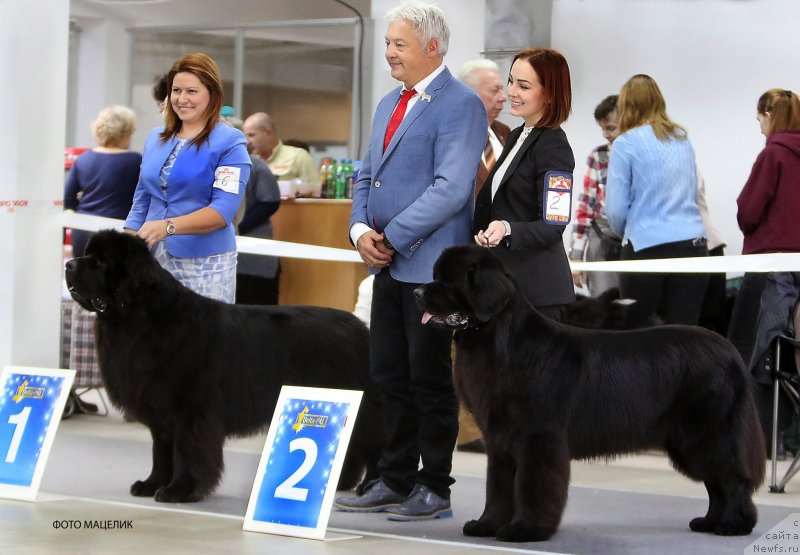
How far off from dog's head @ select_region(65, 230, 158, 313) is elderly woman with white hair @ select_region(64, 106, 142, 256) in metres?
2.83

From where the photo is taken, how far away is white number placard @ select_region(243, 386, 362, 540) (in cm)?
375

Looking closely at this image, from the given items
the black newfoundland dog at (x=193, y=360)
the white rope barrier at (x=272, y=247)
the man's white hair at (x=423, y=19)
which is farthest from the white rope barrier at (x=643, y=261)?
the man's white hair at (x=423, y=19)

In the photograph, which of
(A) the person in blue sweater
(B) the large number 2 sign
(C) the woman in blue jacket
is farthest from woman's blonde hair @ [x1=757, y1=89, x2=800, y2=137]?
(B) the large number 2 sign

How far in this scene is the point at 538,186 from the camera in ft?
12.7

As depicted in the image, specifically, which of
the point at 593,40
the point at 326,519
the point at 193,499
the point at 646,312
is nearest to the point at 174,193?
the point at 193,499

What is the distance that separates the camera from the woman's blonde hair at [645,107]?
5762 millimetres

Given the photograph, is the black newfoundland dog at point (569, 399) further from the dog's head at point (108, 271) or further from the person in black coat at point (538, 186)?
the dog's head at point (108, 271)

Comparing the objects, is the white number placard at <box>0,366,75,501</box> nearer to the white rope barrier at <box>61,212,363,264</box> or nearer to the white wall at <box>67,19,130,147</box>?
the white rope barrier at <box>61,212,363,264</box>

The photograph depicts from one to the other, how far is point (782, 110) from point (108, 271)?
10.0 feet

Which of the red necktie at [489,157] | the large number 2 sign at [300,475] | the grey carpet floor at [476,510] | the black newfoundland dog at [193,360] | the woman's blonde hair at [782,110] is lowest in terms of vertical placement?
the grey carpet floor at [476,510]

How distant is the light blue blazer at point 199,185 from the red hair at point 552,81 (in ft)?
4.05

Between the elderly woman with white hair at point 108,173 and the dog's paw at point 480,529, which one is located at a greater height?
the elderly woman with white hair at point 108,173

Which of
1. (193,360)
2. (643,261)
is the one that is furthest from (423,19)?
(643,261)

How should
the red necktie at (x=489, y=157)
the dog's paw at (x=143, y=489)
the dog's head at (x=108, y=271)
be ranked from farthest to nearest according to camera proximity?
1. the red necktie at (x=489, y=157)
2. the dog's paw at (x=143, y=489)
3. the dog's head at (x=108, y=271)
